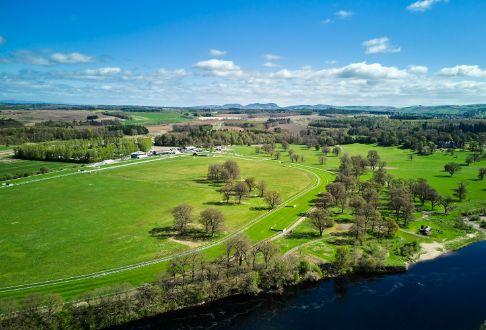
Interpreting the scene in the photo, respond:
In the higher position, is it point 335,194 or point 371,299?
point 335,194

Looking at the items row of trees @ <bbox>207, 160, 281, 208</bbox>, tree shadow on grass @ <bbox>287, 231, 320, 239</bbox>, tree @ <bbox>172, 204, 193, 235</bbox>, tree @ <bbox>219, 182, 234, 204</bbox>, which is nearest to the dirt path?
tree shadow on grass @ <bbox>287, 231, 320, 239</bbox>

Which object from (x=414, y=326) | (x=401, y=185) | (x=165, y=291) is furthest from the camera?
(x=401, y=185)

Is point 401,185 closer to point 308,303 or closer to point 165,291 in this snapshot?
point 308,303

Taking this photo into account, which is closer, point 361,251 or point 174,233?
point 361,251

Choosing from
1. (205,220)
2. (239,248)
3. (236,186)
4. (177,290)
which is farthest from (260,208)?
(177,290)

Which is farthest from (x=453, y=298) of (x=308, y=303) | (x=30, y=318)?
(x=30, y=318)

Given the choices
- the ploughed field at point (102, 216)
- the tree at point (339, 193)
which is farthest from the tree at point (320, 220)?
the tree at point (339, 193)

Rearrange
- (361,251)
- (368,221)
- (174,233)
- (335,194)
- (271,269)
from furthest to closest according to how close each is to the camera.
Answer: (335,194) → (368,221) → (174,233) → (361,251) → (271,269)
